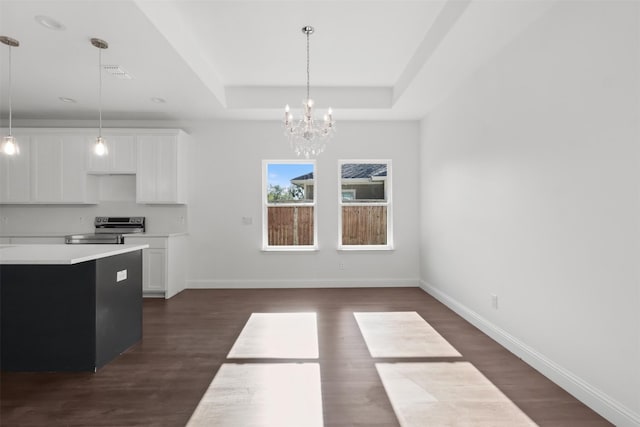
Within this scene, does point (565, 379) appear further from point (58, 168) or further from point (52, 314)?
point (58, 168)

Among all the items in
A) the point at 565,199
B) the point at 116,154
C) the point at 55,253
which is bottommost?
the point at 55,253

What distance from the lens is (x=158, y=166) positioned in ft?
17.4

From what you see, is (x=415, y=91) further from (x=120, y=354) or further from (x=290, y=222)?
(x=120, y=354)

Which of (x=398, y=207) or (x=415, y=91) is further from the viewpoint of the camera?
(x=398, y=207)

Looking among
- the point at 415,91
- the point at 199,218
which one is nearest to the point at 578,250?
the point at 415,91

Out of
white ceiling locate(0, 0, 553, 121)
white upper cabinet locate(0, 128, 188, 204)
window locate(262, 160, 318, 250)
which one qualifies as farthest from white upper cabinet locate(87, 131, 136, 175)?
window locate(262, 160, 318, 250)

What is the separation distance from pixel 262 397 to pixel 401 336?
1647 millimetres

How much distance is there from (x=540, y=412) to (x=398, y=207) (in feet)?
12.8

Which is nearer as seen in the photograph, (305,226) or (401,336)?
(401,336)

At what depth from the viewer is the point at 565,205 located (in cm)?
241

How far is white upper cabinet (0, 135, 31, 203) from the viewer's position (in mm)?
5176

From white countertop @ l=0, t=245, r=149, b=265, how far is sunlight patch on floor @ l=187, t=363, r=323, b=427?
1306mm

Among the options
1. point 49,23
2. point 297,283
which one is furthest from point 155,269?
point 49,23

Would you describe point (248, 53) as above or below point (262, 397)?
above
